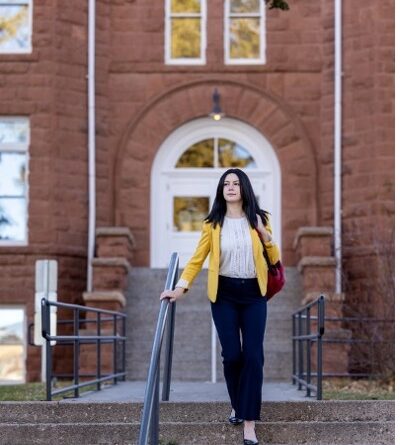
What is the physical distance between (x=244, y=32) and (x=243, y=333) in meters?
11.6

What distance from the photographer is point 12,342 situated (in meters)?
17.2

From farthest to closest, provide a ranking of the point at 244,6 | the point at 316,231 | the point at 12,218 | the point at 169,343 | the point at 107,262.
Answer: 1. the point at 244,6
2. the point at 12,218
3. the point at 316,231
4. the point at 107,262
5. the point at 169,343

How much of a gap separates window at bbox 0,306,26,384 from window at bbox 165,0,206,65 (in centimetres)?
469

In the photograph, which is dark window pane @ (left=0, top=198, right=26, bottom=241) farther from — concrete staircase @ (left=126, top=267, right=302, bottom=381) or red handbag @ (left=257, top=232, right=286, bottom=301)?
red handbag @ (left=257, top=232, right=286, bottom=301)

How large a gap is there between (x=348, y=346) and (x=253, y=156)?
13.8ft

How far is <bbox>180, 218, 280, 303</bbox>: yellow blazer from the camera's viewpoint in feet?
24.3

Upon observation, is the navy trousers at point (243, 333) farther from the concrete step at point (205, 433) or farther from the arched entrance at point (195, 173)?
the arched entrance at point (195, 173)

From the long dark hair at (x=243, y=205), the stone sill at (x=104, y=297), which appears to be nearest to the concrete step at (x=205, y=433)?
the long dark hair at (x=243, y=205)

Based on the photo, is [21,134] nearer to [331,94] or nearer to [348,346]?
[331,94]

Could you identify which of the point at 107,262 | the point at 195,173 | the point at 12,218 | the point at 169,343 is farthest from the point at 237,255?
the point at 195,173

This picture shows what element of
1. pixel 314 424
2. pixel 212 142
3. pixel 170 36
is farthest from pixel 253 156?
pixel 314 424

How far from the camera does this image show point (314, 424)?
309 inches

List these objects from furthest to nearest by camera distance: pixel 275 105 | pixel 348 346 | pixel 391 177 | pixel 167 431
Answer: pixel 275 105 < pixel 391 177 < pixel 348 346 < pixel 167 431

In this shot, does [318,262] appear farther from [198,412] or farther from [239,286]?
[239,286]
